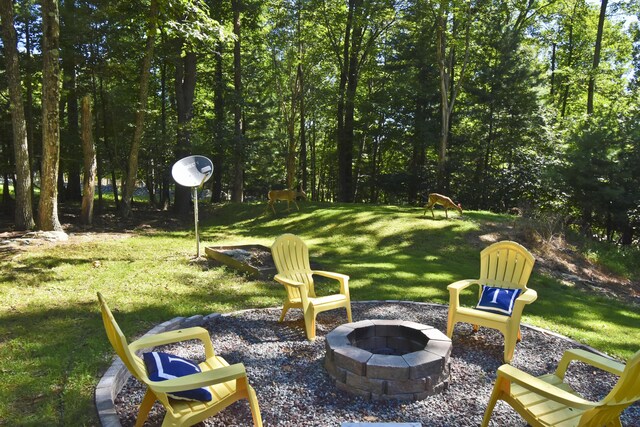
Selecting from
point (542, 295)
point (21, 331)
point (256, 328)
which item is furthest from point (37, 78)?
point (542, 295)

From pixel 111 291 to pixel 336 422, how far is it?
13.4 feet

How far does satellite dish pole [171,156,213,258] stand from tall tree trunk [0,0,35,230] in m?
3.43

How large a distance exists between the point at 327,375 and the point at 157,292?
126 inches

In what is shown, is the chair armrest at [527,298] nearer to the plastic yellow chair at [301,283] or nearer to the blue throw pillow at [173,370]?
the plastic yellow chair at [301,283]

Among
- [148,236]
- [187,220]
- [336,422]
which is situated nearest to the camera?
[336,422]

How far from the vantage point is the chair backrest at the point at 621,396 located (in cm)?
213

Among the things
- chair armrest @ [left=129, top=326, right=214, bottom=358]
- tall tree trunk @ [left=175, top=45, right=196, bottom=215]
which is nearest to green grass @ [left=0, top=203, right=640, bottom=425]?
chair armrest @ [left=129, top=326, right=214, bottom=358]

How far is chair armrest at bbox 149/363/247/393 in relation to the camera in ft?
7.74

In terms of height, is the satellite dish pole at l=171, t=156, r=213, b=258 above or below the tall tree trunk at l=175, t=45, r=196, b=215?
below

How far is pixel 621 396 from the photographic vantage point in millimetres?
2211

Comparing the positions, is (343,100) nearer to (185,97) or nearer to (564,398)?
(185,97)

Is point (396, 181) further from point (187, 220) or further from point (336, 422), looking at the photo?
point (336, 422)

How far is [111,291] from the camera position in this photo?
5750mm

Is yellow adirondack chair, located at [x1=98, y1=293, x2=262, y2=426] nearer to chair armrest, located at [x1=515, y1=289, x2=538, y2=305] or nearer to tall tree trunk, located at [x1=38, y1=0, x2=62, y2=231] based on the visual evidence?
chair armrest, located at [x1=515, y1=289, x2=538, y2=305]
